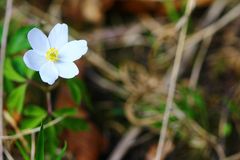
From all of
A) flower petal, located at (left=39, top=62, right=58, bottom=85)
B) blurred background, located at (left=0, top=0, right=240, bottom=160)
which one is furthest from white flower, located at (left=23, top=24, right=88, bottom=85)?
blurred background, located at (left=0, top=0, right=240, bottom=160)

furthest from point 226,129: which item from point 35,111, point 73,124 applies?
point 35,111

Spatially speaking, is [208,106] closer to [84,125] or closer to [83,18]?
[84,125]

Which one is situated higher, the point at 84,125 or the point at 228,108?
the point at 228,108

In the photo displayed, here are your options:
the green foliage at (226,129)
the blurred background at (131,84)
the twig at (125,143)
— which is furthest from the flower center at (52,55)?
the green foliage at (226,129)

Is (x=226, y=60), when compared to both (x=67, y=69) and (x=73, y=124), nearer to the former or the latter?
(x=73, y=124)

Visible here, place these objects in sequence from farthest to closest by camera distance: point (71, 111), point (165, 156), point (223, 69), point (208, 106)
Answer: point (223, 69) → point (208, 106) → point (165, 156) → point (71, 111)

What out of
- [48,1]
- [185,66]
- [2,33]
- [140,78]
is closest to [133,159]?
[140,78]
